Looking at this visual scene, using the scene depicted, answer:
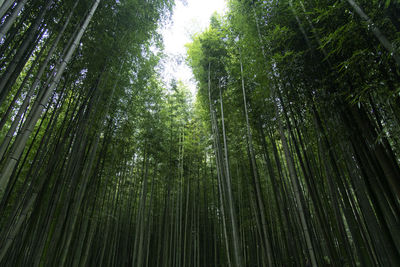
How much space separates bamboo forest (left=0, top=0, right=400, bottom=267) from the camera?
5.67 feet

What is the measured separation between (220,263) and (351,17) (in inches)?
303

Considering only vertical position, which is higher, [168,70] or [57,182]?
[168,70]

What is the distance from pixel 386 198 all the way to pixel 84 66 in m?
3.95

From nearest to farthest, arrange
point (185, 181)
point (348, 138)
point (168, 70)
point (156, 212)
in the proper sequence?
1. point (348, 138)
2. point (168, 70)
3. point (185, 181)
4. point (156, 212)

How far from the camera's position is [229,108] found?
4.82m

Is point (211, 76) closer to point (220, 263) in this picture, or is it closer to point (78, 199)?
point (78, 199)

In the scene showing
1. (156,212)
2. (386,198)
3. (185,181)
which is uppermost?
(185,181)

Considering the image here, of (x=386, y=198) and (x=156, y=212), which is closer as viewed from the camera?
(x=386, y=198)

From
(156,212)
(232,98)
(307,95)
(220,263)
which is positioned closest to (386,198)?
(307,95)

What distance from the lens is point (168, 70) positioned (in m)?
5.35

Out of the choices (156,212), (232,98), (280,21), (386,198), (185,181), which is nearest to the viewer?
(386,198)

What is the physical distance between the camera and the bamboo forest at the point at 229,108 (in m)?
1.73

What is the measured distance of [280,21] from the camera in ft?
8.67

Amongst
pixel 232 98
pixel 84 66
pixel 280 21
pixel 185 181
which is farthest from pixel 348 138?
pixel 185 181
